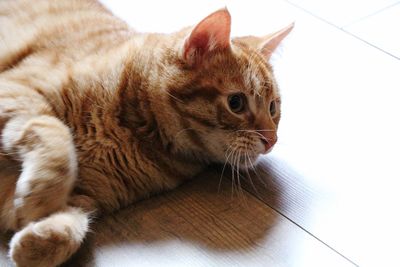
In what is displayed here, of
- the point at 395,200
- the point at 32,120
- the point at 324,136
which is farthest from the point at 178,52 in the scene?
the point at 395,200

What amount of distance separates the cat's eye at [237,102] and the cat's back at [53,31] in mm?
437

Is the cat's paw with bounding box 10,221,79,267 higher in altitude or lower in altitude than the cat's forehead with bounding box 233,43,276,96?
lower

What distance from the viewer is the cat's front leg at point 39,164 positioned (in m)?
1.33

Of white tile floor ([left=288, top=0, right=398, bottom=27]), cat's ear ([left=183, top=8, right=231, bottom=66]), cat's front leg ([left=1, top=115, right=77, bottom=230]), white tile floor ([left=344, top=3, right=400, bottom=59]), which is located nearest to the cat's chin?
cat's ear ([left=183, top=8, right=231, bottom=66])

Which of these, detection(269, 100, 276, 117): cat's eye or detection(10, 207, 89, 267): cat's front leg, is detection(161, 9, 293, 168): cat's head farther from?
detection(10, 207, 89, 267): cat's front leg

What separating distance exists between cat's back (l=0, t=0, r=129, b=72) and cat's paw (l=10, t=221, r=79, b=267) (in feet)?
1.84

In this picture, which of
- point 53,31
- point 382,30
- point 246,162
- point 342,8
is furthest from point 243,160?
point 342,8

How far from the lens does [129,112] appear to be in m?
1.54

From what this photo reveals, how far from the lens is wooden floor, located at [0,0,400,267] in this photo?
1.46 m

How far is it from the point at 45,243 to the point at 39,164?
211 mm

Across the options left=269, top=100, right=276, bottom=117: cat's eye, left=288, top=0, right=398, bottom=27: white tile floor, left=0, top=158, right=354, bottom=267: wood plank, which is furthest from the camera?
left=288, top=0, right=398, bottom=27: white tile floor

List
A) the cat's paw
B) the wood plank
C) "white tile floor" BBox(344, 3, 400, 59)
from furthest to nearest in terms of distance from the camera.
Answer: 1. "white tile floor" BBox(344, 3, 400, 59)
2. the wood plank
3. the cat's paw

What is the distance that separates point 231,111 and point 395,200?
61cm

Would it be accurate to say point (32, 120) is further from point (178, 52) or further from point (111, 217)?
point (178, 52)
